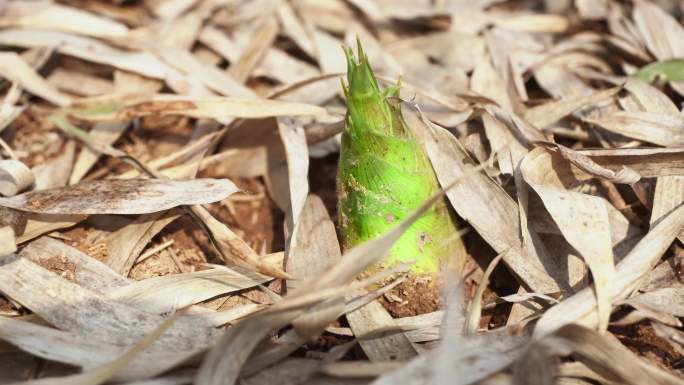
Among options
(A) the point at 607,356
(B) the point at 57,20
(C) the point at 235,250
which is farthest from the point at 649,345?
(B) the point at 57,20

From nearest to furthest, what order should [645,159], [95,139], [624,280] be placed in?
[624,280] → [645,159] → [95,139]

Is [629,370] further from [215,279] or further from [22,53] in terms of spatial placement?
[22,53]

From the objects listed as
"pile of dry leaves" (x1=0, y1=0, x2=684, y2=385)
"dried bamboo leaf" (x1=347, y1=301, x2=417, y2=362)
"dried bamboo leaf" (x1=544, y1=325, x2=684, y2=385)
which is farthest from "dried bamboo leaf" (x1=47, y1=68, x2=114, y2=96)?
"dried bamboo leaf" (x1=544, y1=325, x2=684, y2=385)

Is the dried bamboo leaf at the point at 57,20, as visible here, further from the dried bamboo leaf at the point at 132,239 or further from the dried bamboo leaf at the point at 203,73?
the dried bamboo leaf at the point at 132,239

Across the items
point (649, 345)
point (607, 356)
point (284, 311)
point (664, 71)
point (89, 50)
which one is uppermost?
point (89, 50)

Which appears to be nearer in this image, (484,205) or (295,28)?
(484,205)

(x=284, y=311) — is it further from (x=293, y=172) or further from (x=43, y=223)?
(x=43, y=223)

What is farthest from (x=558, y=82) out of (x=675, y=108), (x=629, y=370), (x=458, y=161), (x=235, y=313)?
(x=235, y=313)
